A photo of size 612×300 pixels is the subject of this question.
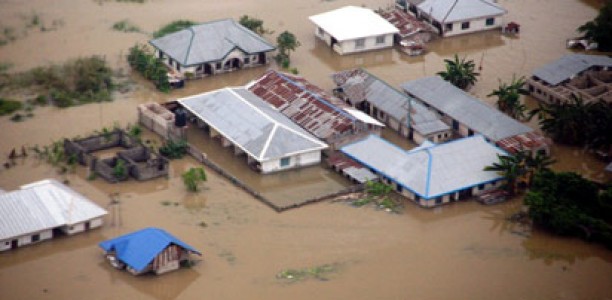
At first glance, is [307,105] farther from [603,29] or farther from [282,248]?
[603,29]

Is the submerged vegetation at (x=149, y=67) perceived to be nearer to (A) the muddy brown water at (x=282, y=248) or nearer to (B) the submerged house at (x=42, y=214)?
(A) the muddy brown water at (x=282, y=248)

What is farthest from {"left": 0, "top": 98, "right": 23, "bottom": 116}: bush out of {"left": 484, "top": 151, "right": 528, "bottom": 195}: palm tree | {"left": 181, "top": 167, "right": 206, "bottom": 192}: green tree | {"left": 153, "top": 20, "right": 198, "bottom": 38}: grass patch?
{"left": 484, "top": 151, "right": 528, "bottom": 195}: palm tree

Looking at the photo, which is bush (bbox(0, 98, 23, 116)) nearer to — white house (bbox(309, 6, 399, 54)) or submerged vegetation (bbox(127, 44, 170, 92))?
submerged vegetation (bbox(127, 44, 170, 92))

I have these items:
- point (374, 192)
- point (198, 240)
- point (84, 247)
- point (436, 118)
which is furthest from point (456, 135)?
point (84, 247)

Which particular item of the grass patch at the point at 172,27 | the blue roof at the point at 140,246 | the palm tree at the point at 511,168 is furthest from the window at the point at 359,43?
the blue roof at the point at 140,246

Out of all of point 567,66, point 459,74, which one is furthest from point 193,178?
point 567,66
